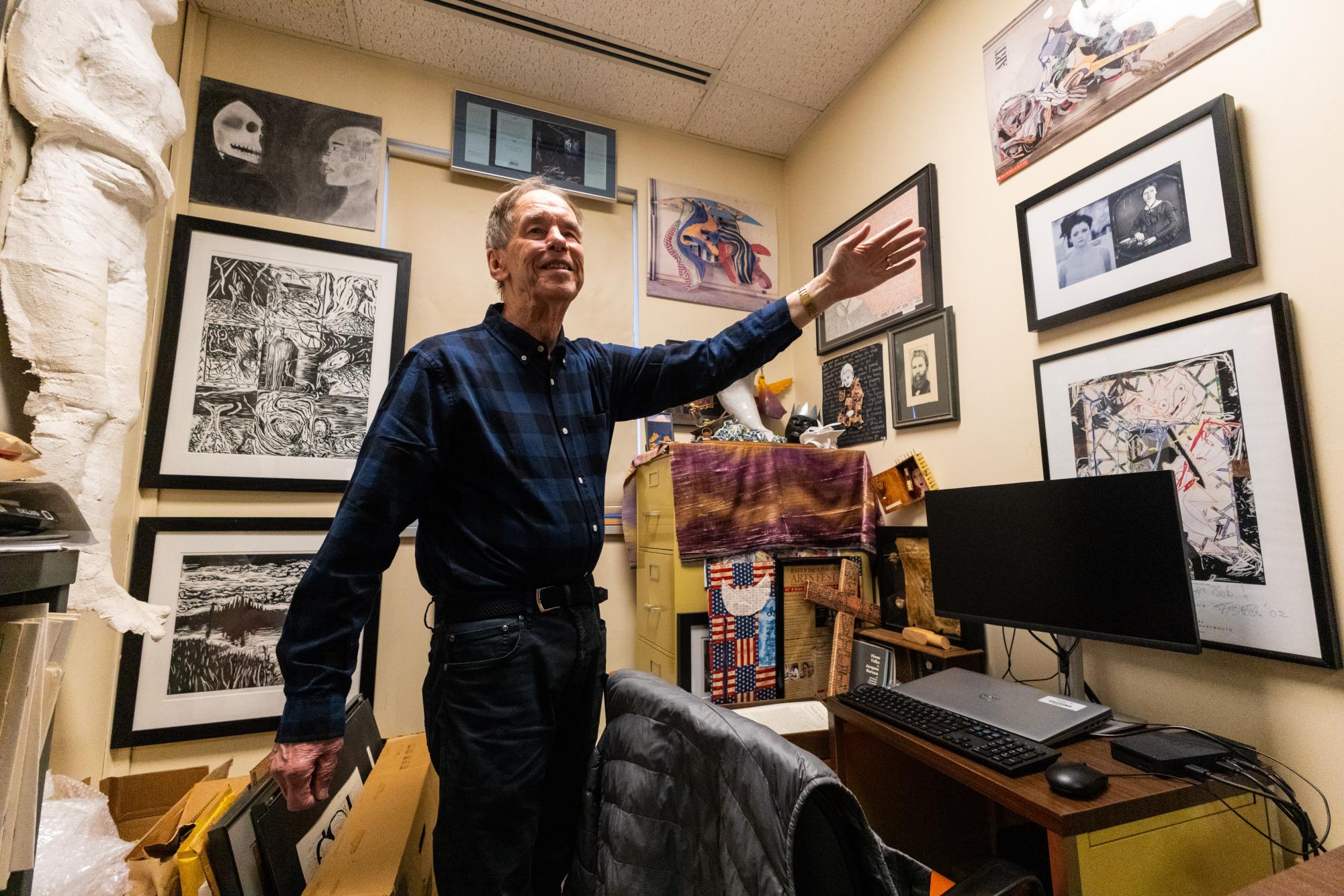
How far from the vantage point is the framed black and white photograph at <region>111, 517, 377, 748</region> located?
A: 1690 mm

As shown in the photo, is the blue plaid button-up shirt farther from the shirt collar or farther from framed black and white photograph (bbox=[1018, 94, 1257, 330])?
framed black and white photograph (bbox=[1018, 94, 1257, 330])

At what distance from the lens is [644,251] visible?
96.2 inches

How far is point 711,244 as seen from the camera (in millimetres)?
2555

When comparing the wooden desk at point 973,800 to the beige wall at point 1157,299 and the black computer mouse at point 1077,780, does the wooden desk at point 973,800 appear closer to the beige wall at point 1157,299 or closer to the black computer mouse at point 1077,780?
the black computer mouse at point 1077,780

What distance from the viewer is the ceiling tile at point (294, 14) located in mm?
1930

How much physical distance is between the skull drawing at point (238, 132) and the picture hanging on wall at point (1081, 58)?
7.76ft

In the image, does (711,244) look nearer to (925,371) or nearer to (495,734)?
(925,371)

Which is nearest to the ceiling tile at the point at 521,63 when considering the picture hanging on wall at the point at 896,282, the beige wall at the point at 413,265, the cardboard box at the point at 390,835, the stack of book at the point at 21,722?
the beige wall at the point at 413,265

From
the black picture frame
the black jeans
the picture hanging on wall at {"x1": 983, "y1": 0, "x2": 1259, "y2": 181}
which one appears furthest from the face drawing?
the picture hanging on wall at {"x1": 983, "y1": 0, "x2": 1259, "y2": 181}

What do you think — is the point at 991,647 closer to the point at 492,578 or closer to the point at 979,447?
the point at 979,447

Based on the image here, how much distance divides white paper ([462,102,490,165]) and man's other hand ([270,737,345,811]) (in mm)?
2046

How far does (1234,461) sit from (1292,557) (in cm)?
19

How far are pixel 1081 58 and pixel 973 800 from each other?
1882 mm

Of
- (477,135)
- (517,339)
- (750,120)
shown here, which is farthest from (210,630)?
(750,120)
